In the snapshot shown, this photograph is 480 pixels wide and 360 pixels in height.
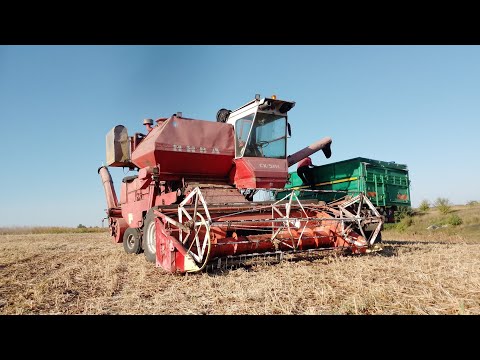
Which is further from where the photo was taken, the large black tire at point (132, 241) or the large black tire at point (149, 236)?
the large black tire at point (132, 241)

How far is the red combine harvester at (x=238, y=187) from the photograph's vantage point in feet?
19.6

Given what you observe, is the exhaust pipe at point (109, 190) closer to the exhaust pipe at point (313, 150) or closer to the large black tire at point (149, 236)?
the large black tire at point (149, 236)

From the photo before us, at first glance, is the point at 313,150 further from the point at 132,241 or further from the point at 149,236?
the point at 132,241

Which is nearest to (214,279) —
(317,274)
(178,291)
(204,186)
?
(178,291)

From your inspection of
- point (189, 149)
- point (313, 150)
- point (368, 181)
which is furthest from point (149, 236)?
point (368, 181)

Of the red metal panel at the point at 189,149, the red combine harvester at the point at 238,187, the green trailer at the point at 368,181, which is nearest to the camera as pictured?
the red combine harvester at the point at 238,187

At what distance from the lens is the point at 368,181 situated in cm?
925

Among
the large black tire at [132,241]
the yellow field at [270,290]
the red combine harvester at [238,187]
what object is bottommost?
the yellow field at [270,290]

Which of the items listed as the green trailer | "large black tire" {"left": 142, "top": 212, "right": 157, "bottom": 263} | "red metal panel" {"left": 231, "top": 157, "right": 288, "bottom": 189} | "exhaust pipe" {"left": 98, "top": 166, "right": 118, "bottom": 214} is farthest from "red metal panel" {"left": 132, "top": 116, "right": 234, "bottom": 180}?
"exhaust pipe" {"left": 98, "top": 166, "right": 118, "bottom": 214}

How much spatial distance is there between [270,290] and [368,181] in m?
6.51

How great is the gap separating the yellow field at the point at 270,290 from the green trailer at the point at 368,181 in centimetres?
377

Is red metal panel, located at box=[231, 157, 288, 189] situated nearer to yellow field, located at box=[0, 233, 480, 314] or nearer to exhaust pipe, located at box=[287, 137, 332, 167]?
exhaust pipe, located at box=[287, 137, 332, 167]

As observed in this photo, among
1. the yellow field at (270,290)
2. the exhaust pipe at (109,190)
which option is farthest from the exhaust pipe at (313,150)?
the exhaust pipe at (109,190)
